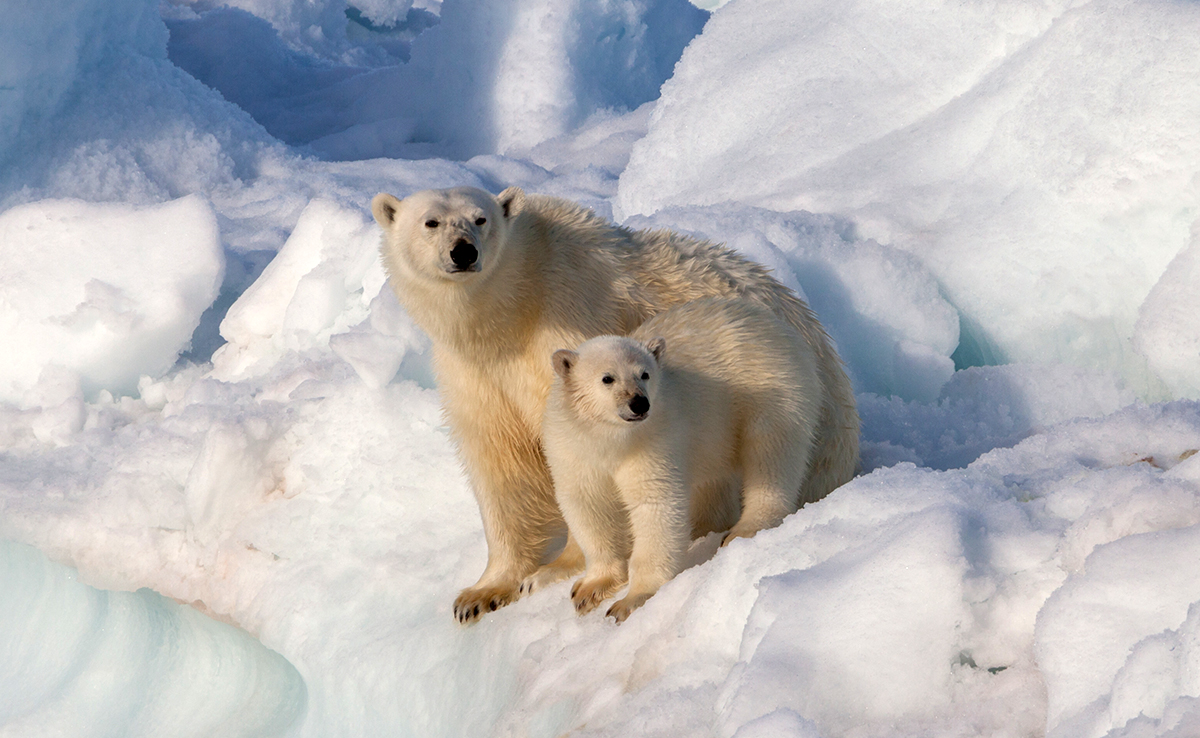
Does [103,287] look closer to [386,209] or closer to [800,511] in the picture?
[386,209]

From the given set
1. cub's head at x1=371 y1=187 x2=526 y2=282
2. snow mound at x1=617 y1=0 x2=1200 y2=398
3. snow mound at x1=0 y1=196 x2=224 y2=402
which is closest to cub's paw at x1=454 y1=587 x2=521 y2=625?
cub's head at x1=371 y1=187 x2=526 y2=282

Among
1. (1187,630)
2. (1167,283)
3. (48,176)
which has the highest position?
(1187,630)

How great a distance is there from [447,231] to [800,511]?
114cm

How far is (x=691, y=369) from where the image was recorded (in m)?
3.11

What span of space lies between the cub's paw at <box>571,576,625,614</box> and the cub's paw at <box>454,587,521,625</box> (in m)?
0.31

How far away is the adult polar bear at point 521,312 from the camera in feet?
10.3

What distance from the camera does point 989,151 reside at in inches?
191

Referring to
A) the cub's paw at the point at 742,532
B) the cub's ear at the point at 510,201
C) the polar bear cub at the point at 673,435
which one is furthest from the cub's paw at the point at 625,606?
the cub's ear at the point at 510,201

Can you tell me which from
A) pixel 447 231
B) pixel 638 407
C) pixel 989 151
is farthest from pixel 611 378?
pixel 989 151

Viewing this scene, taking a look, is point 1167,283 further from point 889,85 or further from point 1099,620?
point 1099,620

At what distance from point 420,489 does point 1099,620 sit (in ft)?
8.12

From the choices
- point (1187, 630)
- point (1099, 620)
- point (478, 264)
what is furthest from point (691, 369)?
point (1187, 630)

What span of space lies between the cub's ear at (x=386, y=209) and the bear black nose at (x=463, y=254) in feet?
1.03

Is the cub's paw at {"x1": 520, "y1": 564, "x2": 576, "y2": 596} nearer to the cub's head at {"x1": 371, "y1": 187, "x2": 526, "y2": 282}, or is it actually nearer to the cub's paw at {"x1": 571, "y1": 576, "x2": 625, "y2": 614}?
the cub's paw at {"x1": 571, "y1": 576, "x2": 625, "y2": 614}
